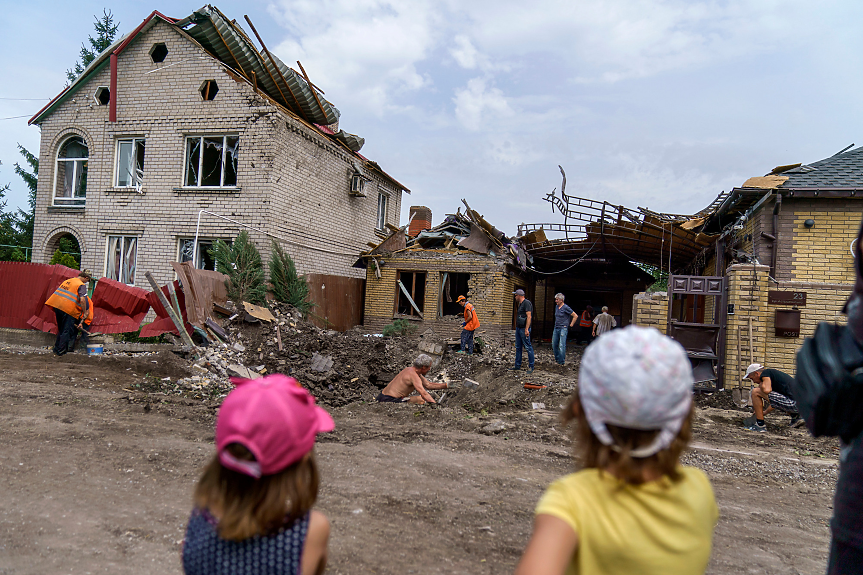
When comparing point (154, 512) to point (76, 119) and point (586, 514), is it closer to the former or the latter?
point (586, 514)

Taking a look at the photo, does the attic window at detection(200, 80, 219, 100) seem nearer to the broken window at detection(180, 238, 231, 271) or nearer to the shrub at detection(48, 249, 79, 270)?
the broken window at detection(180, 238, 231, 271)

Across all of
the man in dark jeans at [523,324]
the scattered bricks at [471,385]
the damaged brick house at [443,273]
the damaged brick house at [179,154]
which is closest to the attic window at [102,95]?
the damaged brick house at [179,154]

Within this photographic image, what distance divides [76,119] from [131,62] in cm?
242

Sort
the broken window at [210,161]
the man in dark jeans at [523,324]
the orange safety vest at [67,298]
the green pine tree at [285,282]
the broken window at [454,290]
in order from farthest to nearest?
the broken window at [454,290]
the broken window at [210,161]
the green pine tree at [285,282]
the man in dark jeans at [523,324]
the orange safety vest at [67,298]

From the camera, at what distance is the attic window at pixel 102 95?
15383mm

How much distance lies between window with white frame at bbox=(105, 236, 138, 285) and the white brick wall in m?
0.20

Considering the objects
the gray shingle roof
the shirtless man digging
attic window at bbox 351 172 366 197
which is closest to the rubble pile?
the shirtless man digging

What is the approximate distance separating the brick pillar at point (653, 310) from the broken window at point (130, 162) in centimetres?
1359

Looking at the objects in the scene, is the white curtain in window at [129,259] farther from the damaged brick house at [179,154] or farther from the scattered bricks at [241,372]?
the scattered bricks at [241,372]

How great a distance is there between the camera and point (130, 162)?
15.1 meters

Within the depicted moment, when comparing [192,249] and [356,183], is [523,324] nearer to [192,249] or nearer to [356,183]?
[356,183]

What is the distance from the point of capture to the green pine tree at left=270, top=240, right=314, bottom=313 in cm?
1362

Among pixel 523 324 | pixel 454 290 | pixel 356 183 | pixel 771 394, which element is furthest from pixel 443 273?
pixel 771 394

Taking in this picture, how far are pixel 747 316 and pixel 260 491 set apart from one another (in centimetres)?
Answer: 1003
